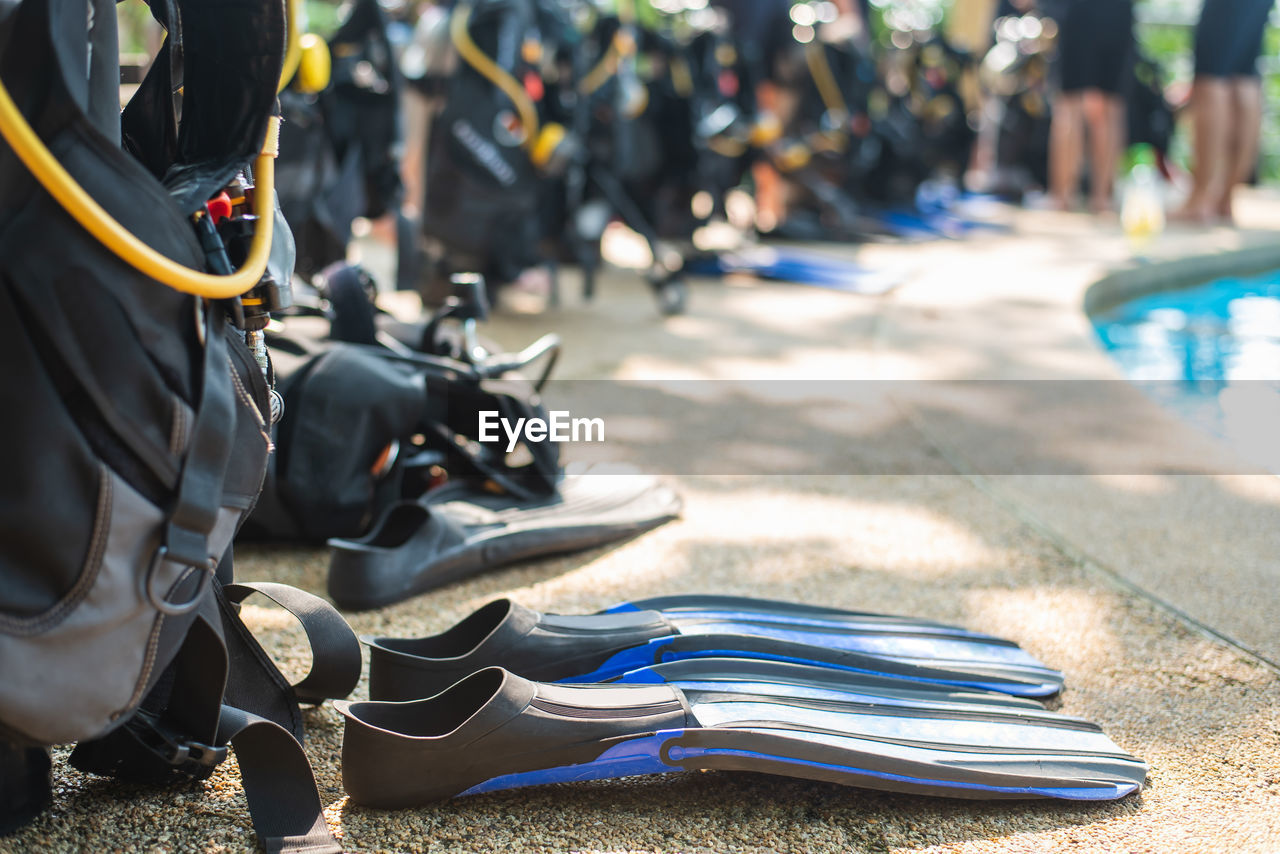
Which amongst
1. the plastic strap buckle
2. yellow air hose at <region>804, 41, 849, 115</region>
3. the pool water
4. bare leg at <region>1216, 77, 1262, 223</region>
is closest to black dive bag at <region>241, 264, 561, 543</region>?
the plastic strap buckle

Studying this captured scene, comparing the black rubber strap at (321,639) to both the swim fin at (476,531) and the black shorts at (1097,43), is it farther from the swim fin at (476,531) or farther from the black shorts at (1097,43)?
the black shorts at (1097,43)

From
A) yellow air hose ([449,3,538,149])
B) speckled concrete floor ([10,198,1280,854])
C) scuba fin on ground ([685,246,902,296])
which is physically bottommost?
speckled concrete floor ([10,198,1280,854])

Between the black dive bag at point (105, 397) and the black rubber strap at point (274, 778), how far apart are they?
166 millimetres

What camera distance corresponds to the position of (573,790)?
4.47 ft

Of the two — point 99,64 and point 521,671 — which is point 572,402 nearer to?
point 521,671

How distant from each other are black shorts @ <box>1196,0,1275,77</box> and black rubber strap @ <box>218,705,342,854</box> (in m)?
7.39

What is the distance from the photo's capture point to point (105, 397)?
0.96 meters

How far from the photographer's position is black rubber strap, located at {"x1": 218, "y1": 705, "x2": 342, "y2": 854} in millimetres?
1206

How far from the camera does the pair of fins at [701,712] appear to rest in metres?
1.27

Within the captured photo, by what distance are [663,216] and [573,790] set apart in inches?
182

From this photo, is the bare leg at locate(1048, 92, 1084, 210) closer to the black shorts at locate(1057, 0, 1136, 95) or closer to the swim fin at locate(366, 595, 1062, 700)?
the black shorts at locate(1057, 0, 1136, 95)

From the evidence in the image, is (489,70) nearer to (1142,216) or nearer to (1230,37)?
(1142,216)

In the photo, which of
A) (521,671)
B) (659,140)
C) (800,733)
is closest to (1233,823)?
(800,733)

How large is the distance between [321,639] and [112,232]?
2.12 feet
